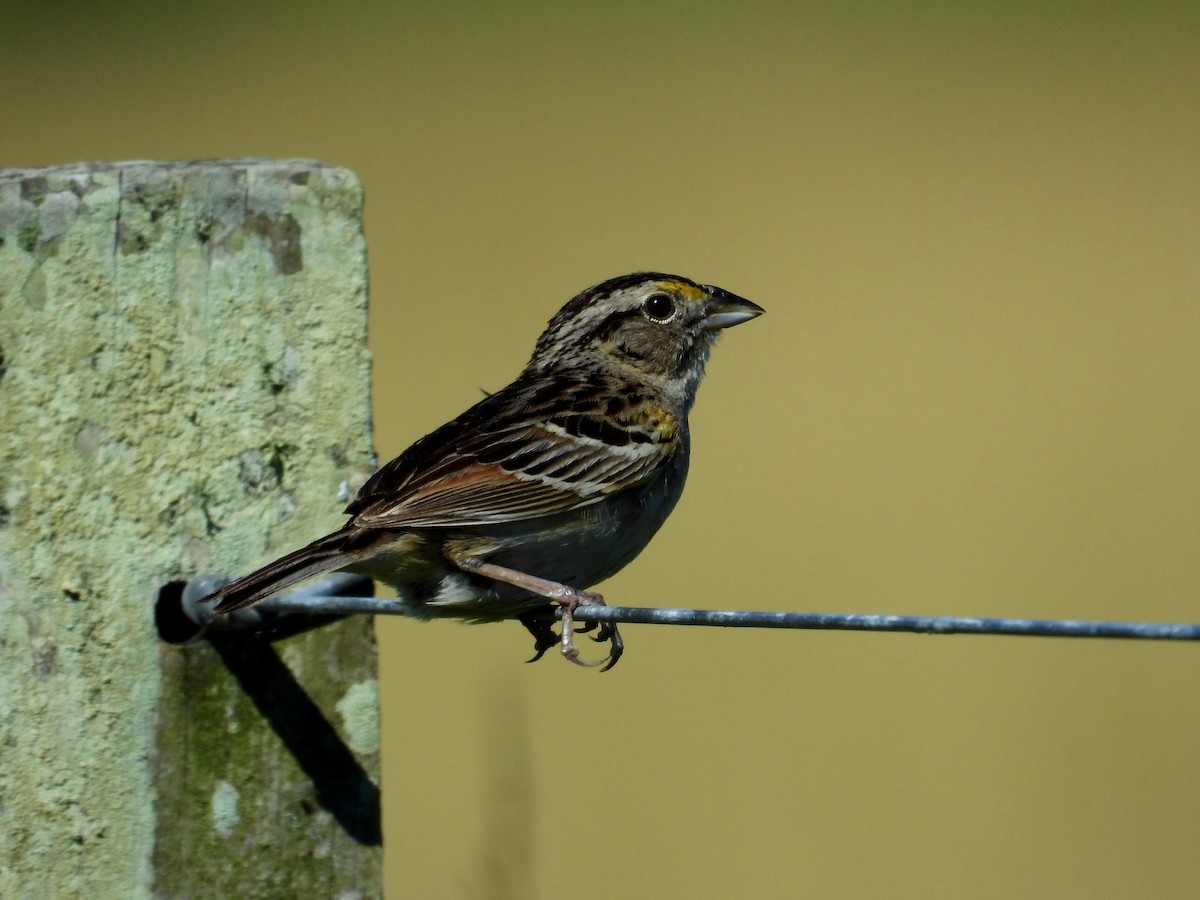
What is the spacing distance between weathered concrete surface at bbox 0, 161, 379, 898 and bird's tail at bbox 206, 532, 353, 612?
0.13 meters

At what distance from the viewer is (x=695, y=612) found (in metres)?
2.51

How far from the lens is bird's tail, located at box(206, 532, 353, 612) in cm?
289

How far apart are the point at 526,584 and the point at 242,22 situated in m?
8.24

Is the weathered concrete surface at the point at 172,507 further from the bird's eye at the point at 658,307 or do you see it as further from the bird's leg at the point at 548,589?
the bird's eye at the point at 658,307

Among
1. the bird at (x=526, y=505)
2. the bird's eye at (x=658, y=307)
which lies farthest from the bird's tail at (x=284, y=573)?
the bird's eye at (x=658, y=307)

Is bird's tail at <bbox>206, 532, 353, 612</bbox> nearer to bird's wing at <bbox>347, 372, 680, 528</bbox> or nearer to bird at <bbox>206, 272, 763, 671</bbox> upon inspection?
bird at <bbox>206, 272, 763, 671</bbox>

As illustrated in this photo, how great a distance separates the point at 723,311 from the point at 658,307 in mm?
214

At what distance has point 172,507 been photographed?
3.07 meters

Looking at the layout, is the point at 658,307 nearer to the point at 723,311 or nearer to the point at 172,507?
the point at 723,311

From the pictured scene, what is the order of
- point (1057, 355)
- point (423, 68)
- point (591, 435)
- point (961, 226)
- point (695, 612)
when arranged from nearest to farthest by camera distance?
point (695, 612) < point (591, 435) < point (1057, 355) < point (961, 226) < point (423, 68)

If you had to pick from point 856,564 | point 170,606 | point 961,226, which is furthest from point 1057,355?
point 170,606

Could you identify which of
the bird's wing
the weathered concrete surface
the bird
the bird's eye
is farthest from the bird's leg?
the bird's eye

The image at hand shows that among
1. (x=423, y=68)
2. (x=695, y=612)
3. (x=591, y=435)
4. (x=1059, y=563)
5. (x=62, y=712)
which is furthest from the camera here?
(x=423, y=68)

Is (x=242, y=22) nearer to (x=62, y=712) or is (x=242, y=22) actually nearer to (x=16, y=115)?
(x=16, y=115)
